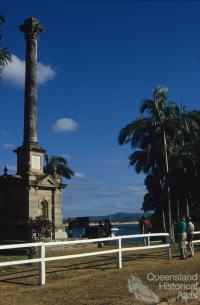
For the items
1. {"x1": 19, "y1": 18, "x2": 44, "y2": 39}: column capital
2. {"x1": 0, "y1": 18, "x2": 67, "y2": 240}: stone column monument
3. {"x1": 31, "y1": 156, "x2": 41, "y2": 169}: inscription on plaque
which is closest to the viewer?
{"x1": 0, "y1": 18, "x2": 67, "y2": 240}: stone column monument

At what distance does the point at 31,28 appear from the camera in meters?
36.0

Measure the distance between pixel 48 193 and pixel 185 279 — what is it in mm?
21714

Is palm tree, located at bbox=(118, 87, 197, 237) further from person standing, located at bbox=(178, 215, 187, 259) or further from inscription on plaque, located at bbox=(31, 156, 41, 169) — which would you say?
person standing, located at bbox=(178, 215, 187, 259)

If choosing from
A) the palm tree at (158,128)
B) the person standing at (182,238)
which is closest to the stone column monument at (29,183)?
the palm tree at (158,128)

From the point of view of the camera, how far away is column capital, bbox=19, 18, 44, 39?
35969 millimetres

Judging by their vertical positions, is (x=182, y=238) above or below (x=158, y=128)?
below

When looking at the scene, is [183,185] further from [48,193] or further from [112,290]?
[112,290]

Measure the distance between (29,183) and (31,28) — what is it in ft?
39.0

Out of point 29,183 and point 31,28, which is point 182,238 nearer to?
point 29,183

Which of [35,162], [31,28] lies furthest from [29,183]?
[31,28]

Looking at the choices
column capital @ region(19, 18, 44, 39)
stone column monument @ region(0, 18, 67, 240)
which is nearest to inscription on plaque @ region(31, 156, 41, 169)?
stone column monument @ region(0, 18, 67, 240)

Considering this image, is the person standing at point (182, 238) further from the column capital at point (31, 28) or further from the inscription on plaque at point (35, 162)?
the column capital at point (31, 28)

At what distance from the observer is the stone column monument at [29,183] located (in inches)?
1273

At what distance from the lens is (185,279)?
13250mm
